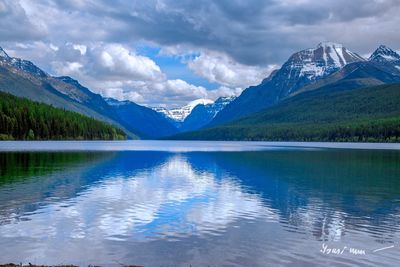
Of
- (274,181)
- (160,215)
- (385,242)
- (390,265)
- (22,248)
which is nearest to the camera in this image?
(390,265)

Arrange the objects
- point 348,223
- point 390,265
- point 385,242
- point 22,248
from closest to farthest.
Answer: point 390,265, point 22,248, point 385,242, point 348,223

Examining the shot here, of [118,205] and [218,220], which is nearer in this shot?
[218,220]

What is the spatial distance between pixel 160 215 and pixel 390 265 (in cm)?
1898

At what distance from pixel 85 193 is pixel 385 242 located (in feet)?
104

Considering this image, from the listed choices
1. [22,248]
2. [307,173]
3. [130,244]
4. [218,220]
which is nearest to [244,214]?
[218,220]

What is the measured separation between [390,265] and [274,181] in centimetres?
4097

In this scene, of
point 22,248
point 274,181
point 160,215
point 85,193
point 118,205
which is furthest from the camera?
point 274,181

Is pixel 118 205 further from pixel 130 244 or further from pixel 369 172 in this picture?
pixel 369 172

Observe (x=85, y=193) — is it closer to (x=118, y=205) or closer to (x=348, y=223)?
(x=118, y=205)

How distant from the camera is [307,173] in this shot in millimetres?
77000

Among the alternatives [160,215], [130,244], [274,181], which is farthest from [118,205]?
[274,181]

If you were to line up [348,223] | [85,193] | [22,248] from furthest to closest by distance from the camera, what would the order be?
[85,193]
[348,223]
[22,248]

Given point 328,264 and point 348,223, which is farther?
point 348,223

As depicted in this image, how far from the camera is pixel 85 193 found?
48.7 metres
